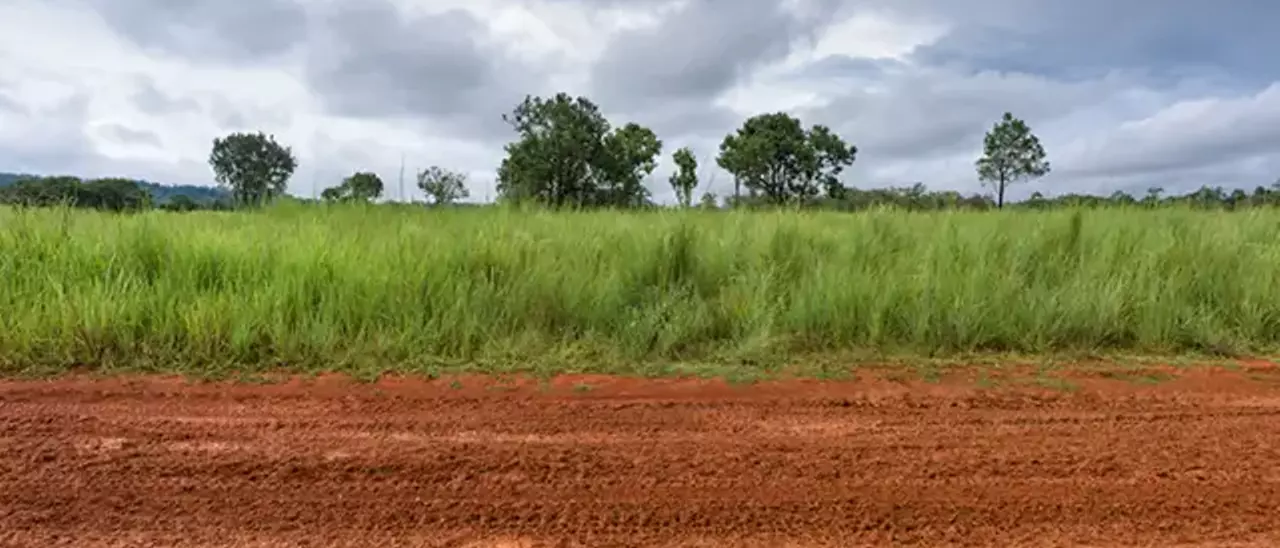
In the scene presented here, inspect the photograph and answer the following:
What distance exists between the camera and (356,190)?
9266 millimetres

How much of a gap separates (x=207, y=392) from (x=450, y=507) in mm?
2155

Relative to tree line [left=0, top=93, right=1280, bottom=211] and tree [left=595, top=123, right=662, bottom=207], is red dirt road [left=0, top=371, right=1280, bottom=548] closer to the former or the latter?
tree line [left=0, top=93, right=1280, bottom=211]

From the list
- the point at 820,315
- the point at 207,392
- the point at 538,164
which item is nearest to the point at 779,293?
the point at 820,315

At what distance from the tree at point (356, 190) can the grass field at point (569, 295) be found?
134cm

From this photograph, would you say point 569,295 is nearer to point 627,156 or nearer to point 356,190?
point 356,190

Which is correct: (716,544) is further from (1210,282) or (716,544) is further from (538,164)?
(538,164)

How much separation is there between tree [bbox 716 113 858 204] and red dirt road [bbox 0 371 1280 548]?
45683 mm

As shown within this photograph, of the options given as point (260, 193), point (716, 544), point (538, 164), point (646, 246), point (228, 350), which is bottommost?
point (716, 544)

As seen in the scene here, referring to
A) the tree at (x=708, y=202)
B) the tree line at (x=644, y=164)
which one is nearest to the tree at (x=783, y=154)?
the tree line at (x=644, y=164)

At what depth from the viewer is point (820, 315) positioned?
5543 mm

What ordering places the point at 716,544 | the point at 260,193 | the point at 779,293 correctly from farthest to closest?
1. the point at 260,193
2. the point at 779,293
3. the point at 716,544

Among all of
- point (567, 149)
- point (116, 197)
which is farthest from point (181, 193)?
point (567, 149)

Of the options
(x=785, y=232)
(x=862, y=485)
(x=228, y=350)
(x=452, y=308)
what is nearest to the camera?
(x=862, y=485)

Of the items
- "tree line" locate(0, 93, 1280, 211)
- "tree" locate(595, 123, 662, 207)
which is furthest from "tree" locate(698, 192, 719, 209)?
"tree" locate(595, 123, 662, 207)
